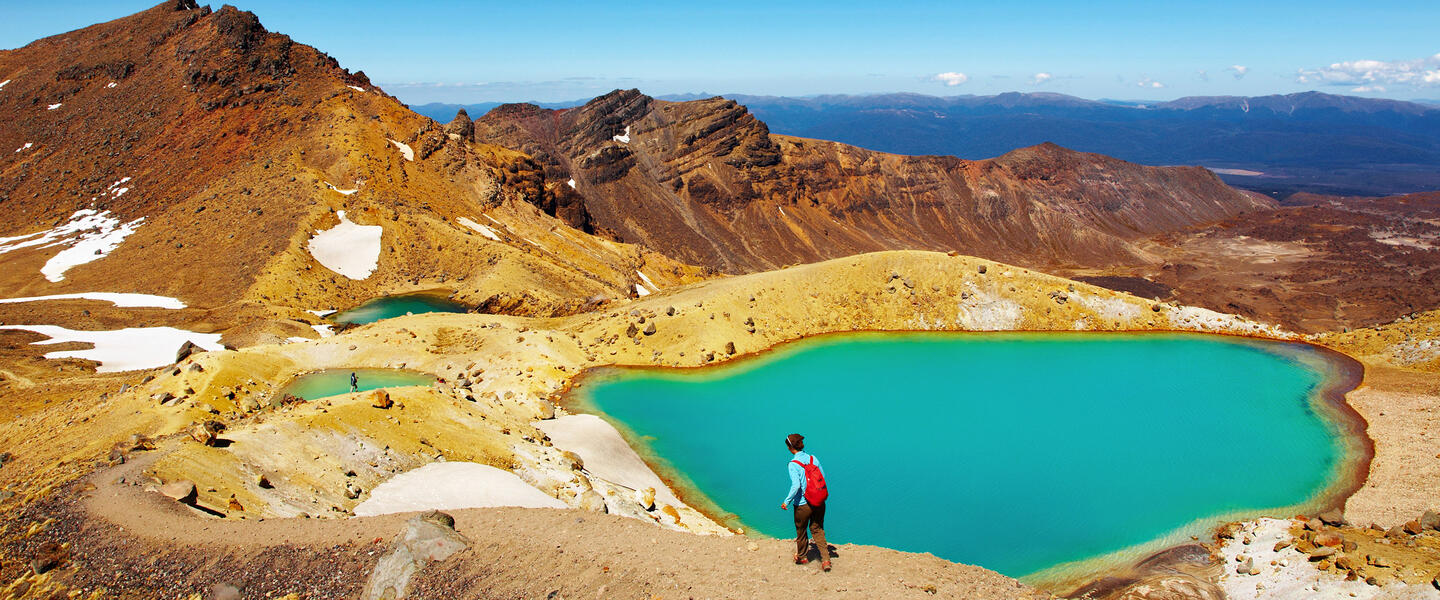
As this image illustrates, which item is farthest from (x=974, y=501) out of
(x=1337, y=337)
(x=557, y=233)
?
(x=557, y=233)

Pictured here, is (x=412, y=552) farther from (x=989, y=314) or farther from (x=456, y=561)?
(x=989, y=314)

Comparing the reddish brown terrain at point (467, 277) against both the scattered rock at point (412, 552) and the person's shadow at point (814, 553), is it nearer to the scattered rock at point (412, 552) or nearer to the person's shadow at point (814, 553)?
the scattered rock at point (412, 552)

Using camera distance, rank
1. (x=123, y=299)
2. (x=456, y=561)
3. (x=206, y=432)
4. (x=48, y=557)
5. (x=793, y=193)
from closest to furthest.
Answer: (x=48, y=557) < (x=456, y=561) < (x=206, y=432) < (x=123, y=299) < (x=793, y=193)

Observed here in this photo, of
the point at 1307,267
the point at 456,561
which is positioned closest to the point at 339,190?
the point at 456,561

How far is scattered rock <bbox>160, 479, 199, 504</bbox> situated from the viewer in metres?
16.0

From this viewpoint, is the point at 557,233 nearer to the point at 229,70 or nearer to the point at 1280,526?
the point at 229,70

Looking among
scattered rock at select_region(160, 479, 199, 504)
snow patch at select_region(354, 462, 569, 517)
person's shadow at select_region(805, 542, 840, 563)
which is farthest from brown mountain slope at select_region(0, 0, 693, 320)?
person's shadow at select_region(805, 542, 840, 563)

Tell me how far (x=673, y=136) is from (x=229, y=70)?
7225 cm

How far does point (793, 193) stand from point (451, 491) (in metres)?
117

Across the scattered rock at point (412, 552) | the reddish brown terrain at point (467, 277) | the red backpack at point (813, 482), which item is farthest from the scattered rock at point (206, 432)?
the red backpack at point (813, 482)

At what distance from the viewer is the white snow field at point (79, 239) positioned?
58.5 metres

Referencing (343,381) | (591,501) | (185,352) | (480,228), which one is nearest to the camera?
(591,501)

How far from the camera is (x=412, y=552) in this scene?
13.8 meters

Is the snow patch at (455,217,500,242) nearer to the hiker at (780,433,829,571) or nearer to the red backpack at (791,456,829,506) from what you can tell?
the hiker at (780,433,829,571)
